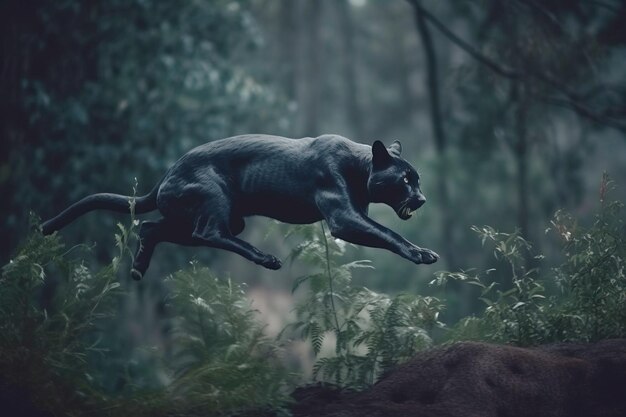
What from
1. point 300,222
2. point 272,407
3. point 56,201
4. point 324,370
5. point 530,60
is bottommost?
point 272,407

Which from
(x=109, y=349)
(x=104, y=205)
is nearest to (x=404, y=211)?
(x=109, y=349)

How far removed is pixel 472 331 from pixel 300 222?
4.89 feet

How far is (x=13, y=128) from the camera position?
34.4 ft

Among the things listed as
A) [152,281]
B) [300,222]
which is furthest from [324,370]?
[152,281]

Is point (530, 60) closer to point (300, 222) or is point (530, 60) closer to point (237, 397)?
point (300, 222)

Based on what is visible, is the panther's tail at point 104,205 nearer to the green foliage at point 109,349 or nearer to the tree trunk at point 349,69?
the green foliage at point 109,349

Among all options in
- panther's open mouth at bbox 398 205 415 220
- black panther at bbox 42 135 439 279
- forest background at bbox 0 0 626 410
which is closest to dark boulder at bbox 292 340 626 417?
black panther at bbox 42 135 439 279

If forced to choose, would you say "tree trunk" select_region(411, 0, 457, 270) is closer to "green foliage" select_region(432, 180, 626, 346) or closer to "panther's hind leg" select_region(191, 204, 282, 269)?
"green foliage" select_region(432, 180, 626, 346)

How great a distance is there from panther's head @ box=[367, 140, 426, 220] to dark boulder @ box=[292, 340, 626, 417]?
96cm

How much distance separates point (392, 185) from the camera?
4.80 meters

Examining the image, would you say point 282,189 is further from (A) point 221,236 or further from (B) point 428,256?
(B) point 428,256

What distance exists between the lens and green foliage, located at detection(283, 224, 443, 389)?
17.1ft

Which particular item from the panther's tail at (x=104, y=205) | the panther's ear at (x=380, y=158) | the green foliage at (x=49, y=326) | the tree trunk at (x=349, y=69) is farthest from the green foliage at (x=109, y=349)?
the tree trunk at (x=349, y=69)

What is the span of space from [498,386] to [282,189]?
6.02 feet
